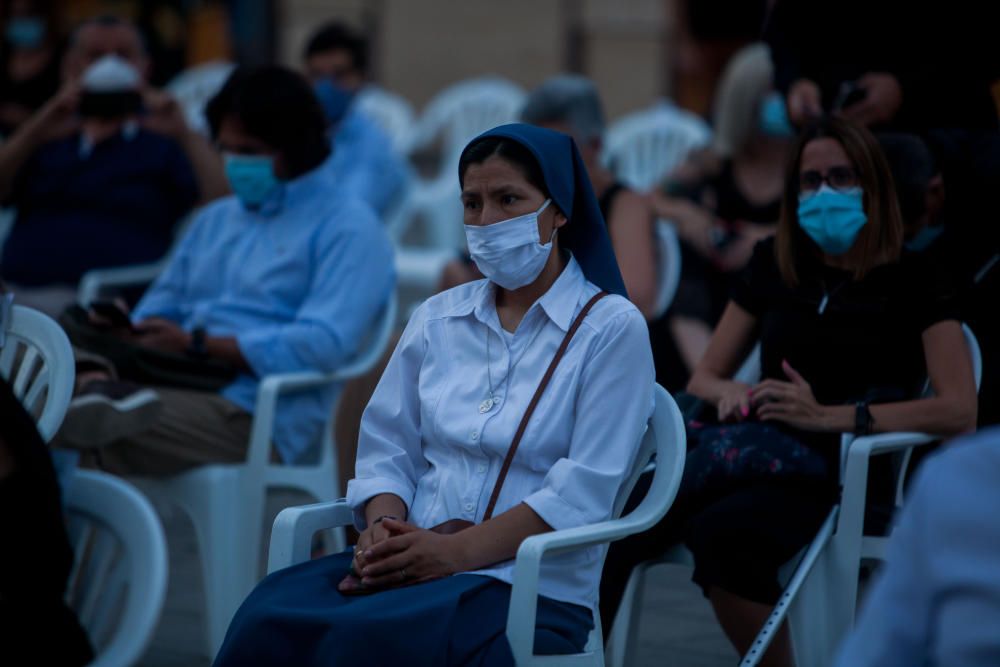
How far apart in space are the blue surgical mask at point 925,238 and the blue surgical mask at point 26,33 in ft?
18.5

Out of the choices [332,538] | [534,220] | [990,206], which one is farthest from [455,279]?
[534,220]

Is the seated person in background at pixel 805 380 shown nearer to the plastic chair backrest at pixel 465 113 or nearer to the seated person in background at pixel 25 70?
the seated person in background at pixel 25 70

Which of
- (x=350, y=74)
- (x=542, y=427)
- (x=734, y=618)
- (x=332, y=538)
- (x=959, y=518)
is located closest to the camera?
(x=959, y=518)

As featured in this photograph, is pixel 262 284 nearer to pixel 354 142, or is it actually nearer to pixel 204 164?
pixel 204 164

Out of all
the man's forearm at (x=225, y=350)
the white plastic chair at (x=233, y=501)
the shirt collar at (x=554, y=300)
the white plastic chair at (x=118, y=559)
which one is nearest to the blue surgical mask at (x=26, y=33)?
the man's forearm at (x=225, y=350)

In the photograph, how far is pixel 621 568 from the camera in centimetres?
366

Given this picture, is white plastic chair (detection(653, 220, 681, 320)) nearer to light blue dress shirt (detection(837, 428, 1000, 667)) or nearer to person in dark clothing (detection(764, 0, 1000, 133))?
person in dark clothing (detection(764, 0, 1000, 133))

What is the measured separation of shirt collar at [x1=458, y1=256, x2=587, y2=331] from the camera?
3125 millimetres

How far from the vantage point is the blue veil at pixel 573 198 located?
124 inches

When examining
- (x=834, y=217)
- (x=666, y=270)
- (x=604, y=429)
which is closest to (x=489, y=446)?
(x=604, y=429)

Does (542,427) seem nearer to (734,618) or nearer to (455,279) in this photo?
(734,618)

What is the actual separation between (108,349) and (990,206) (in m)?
2.47

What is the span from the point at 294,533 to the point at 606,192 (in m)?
2.42

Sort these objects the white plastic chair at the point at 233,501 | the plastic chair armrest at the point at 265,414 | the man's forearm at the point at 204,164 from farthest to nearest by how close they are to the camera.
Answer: the man's forearm at the point at 204,164
the plastic chair armrest at the point at 265,414
the white plastic chair at the point at 233,501
